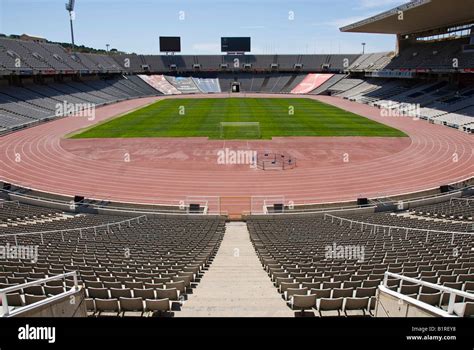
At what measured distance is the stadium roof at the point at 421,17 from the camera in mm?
49375

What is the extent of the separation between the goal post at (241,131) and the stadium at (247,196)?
373 mm

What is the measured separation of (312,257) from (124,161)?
83.6ft

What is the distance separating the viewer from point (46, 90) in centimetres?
7000

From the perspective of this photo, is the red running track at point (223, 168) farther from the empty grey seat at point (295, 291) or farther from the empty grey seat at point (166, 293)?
the empty grey seat at point (166, 293)

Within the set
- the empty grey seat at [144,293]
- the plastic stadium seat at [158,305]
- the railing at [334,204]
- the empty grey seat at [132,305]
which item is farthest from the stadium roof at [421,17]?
the empty grey seat at [132,305]

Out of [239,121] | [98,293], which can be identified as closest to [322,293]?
[98,293]

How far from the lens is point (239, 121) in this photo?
5331 cm

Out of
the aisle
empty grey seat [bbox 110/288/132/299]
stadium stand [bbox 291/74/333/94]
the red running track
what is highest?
stadium stand [bbox 291/74/333/94]

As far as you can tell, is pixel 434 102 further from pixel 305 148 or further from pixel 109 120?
pixel 109 120

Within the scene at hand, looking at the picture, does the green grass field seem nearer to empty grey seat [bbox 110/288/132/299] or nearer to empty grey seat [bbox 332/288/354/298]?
empty grey seat [bbox 110/288/132/299]

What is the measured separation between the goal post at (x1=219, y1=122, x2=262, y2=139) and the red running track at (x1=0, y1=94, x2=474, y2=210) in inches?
123

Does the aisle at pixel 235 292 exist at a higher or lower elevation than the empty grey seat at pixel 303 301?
lower

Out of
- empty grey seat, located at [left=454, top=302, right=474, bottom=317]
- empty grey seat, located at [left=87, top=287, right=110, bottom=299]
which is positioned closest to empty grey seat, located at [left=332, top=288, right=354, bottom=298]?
empty grey seat, located at [left=454, top=302, right=474, bottom=317]

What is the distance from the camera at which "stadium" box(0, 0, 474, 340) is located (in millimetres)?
7156
